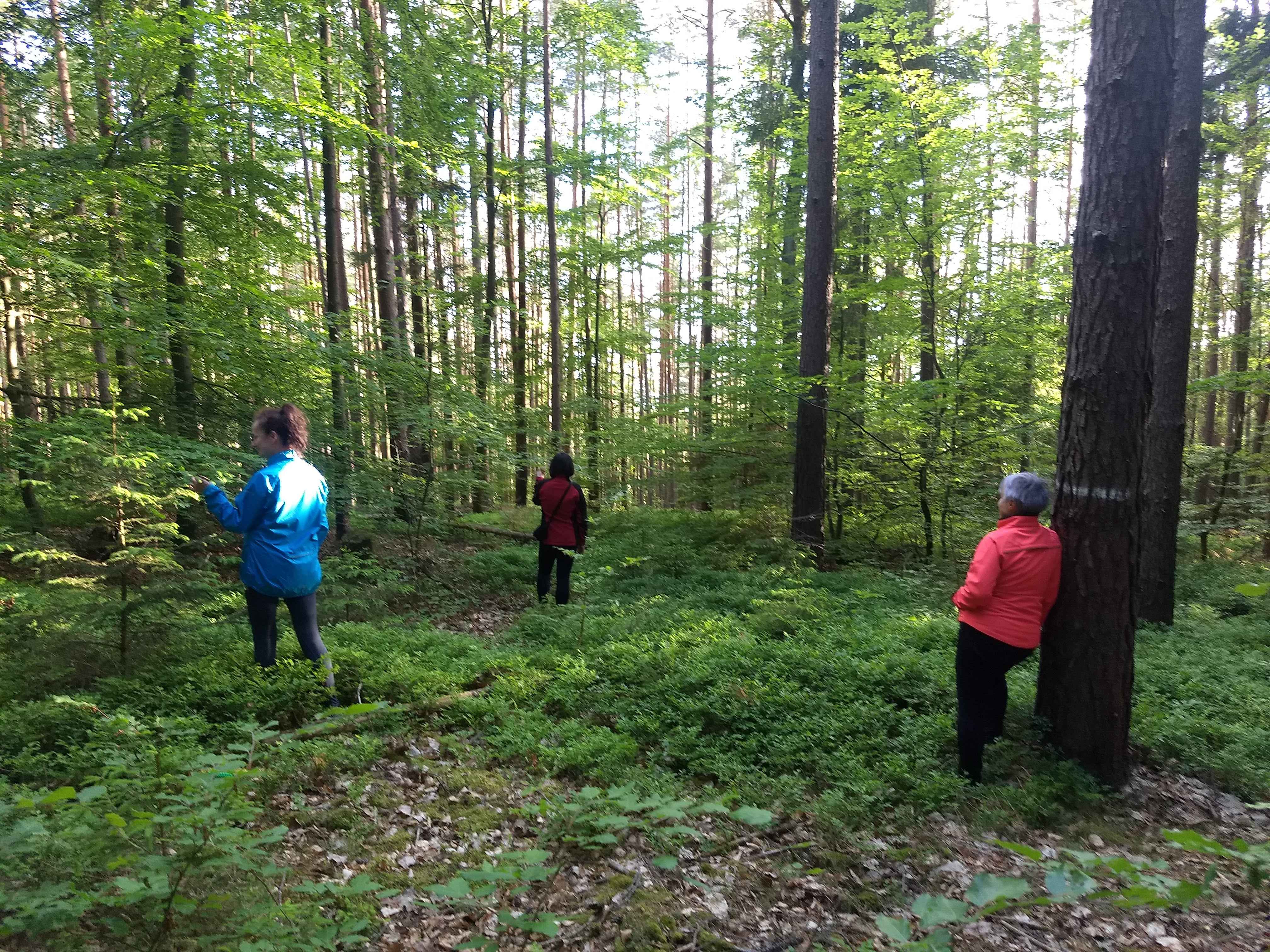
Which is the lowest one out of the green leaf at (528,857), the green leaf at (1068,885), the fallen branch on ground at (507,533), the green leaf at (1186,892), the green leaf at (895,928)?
the fallen branch on ground at (507,533)

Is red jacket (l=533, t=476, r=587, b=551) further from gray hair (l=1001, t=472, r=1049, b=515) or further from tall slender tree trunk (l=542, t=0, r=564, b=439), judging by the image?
tall slender tree trunk (l=542, t=0, r=564, b=439)

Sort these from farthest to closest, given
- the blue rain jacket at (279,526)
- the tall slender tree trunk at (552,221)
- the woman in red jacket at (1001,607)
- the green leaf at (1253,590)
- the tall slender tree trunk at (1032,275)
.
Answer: the tall slender tree trunk at (552,221), the tall slender tree trunk at (1032,275), the blue rain jacket at (279,526), the woman in red jacket at (1001,607), the green leaf at (1253,590)

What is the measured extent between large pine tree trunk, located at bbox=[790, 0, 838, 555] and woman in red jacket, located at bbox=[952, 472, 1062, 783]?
5378mm

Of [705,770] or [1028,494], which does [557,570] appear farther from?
[1028,494]

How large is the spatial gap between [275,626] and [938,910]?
4.96 metres

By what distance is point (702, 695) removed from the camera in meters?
5.05

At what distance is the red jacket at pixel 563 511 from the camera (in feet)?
26.3

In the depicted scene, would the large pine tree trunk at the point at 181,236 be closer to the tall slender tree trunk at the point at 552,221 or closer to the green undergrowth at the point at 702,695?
the green undergrowth at the point at 702,695

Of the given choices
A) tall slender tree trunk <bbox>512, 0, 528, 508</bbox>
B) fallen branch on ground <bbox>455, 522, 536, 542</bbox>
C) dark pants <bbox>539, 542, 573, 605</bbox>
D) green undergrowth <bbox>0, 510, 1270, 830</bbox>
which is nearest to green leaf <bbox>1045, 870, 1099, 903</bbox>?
green undergrowth <bbox>0, 510, 1270, 830</bbox>

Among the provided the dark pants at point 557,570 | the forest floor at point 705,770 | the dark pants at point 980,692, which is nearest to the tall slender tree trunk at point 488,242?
the dark pants at point 557,570

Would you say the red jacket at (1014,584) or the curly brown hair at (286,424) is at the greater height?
the curly brown hair at (286,424)

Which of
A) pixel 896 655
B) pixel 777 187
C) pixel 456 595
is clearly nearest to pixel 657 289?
pixel 777 187

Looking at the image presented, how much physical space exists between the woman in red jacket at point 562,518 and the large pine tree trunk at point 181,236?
13.8ft

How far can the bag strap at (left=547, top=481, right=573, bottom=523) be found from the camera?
7980mm
